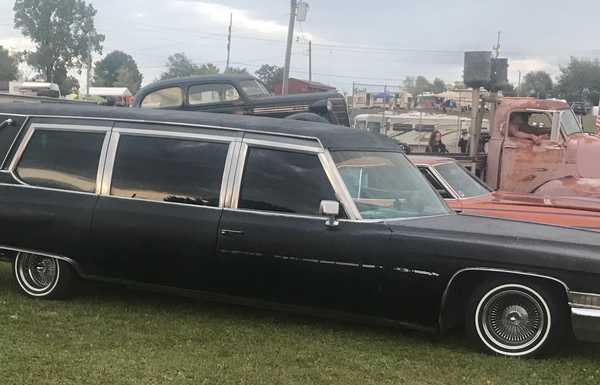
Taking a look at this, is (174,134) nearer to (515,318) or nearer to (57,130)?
(57,130)

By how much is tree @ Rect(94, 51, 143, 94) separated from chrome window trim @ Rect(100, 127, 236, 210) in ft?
329

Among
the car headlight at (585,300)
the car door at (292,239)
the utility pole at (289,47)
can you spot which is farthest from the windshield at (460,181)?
the utility pole at (289,47)

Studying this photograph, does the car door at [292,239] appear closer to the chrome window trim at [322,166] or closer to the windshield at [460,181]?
the chrome window trim at [322,166]

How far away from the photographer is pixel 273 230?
5.04 meters

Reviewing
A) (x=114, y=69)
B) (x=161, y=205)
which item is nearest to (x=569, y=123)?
(x=161, y=205)

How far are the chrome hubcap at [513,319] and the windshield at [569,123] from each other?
20.8 ft

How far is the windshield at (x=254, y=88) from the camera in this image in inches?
481

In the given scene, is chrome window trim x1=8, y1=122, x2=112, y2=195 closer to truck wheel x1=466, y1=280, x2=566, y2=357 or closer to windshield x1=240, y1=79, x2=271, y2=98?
truck wheel x1=466, y1=280, x2=566, y2=357

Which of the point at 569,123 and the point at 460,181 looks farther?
the point at 569,123

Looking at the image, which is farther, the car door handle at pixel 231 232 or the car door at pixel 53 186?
the car door at pixel 53 186

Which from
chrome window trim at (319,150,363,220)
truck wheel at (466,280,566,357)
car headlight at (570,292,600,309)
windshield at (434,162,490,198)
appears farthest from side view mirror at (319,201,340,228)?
windshield at (434,162,490,198)

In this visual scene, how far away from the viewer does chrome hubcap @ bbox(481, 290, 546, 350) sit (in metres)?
4.68

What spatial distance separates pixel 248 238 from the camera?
5082 millimetres

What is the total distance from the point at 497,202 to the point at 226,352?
4.11 meters
